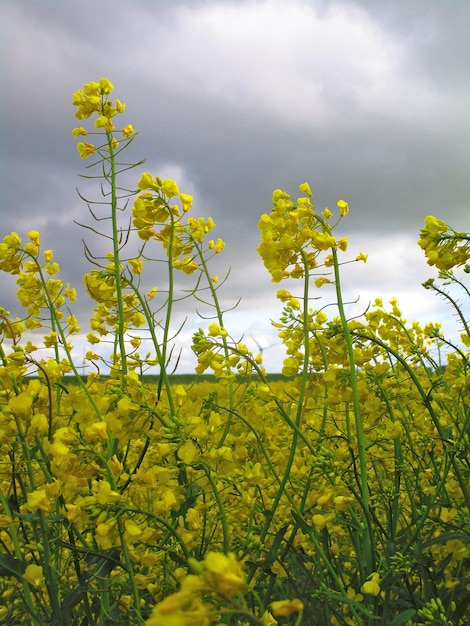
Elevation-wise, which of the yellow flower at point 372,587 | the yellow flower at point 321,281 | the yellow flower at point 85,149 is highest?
the yellow flower at point 85,149

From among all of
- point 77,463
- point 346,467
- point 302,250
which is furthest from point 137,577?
point 302,250


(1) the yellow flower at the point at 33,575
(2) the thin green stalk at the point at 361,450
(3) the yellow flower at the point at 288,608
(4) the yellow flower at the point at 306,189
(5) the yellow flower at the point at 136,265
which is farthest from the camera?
(5) the yellow flower at the point at 136,265

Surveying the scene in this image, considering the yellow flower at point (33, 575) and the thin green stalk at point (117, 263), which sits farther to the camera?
the thin green stalk at point (117, 263)

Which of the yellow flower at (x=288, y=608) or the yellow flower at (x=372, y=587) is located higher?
the yellow flower at (x=288, y=608)

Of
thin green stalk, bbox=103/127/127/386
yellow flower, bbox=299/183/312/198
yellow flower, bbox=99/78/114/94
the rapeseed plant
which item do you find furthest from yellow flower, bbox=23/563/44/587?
yellow flower, bbox=99/78/114/94

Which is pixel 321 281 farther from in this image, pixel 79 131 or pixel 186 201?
pixel 79 131

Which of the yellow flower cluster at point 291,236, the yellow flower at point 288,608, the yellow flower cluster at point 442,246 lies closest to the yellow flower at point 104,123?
the yellow flower cluster at point 291,236

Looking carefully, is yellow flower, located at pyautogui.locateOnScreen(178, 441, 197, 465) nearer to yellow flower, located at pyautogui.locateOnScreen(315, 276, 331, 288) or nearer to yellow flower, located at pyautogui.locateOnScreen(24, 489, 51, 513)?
yellow flower, located at pyautogui.locateOnScreen(24, 489, 51, 513)

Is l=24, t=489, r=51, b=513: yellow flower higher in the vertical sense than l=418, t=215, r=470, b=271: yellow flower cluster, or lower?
lower

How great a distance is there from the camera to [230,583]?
2.50 ft

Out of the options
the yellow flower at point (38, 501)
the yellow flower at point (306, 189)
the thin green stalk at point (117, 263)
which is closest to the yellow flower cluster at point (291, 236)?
the yellow flower at point (306, 189)

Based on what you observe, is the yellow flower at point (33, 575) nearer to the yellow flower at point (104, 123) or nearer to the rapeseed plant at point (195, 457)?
the rapeseed plant at point (195, 457)

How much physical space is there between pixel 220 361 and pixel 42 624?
0.97 m

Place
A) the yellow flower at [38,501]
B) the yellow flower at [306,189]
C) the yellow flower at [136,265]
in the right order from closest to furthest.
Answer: the yellow flower at [38,501]
the yellow flower at [306,189]
the yellow flower at [136,265]
